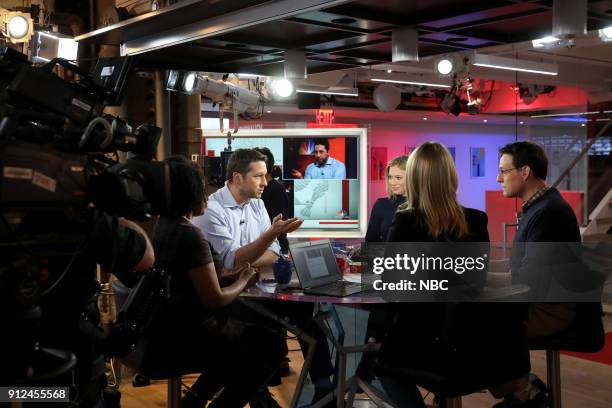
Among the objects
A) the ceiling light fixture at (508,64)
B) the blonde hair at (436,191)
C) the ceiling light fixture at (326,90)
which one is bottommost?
the blonde hair at (436,191)

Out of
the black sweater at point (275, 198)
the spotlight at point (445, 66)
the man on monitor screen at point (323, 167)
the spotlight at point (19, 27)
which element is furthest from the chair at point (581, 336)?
the spotlight at point (445, 66)

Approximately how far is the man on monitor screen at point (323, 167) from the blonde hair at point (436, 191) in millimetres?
4029

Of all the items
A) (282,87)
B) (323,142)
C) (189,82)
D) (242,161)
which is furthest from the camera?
(323,142)

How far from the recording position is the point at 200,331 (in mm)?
2930

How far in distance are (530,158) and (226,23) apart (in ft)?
5.28

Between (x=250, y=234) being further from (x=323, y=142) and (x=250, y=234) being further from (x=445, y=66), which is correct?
(x=445, y=66)

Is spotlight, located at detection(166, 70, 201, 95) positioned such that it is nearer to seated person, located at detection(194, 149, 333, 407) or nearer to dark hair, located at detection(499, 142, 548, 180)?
seated person, located at detection(194, 149, 333, 407)

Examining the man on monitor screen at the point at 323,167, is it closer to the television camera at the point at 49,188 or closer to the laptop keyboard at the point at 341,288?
the laptop keyboard at the point at 341,288

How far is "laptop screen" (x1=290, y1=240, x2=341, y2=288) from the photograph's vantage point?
126 inches

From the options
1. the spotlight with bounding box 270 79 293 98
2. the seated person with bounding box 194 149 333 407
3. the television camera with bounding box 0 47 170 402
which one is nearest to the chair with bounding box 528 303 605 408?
the seated person with bounding box 194 149 333 407

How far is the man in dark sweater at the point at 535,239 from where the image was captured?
293 cm

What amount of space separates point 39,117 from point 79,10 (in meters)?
3.90

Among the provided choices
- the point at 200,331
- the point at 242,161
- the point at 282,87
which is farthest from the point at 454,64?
the point at 200,331

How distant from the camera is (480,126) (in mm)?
17094
